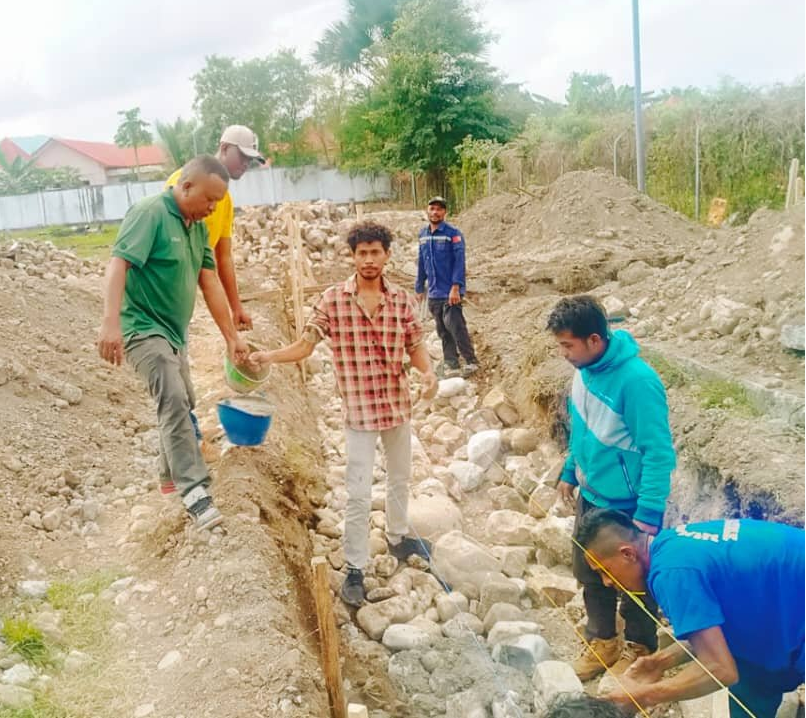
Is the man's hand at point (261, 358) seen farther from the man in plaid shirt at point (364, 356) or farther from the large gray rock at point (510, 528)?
the large gray rock at point (510, 528)

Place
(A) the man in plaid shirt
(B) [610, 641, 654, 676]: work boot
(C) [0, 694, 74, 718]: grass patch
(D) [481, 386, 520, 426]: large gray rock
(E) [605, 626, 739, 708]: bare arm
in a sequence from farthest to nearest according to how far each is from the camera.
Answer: (D) [481, 386, 520, 426]: large gray rock
(A) the man in plaid shirt
(B) [610, 641, 654, 676]: work boot
(C) [0, 694, 74, 718]: grass patch
(E) [605, 626, 739, 708]: bare arm

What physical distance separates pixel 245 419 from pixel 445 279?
141 inches

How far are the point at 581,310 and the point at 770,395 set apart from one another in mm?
2756

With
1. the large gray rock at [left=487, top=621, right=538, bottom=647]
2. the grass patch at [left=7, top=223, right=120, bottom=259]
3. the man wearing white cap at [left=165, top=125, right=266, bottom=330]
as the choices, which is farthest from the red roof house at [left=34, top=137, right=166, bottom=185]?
the large gray rock at [left=487, top=621, right=538, bottom=647]

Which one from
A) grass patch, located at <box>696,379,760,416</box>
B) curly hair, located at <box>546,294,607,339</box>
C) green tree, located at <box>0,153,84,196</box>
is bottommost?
grass patch, located at <box>696,379,760,416</box>

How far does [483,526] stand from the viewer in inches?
203

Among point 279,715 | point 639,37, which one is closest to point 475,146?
point 639,37

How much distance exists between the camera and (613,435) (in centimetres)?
297

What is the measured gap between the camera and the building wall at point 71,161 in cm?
4250

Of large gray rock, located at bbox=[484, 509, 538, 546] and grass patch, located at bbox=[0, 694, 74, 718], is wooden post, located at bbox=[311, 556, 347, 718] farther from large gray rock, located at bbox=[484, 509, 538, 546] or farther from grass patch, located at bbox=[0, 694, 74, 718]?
large gray rock, located at bbox=[484, 509, 538, 546]

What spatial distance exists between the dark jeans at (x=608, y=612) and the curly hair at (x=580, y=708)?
1.29ft

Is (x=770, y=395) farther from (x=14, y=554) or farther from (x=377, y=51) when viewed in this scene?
(x=377, y=51)

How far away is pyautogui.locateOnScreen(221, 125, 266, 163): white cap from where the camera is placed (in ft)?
13.4

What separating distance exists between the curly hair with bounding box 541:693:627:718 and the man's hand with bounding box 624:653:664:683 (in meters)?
0.13
